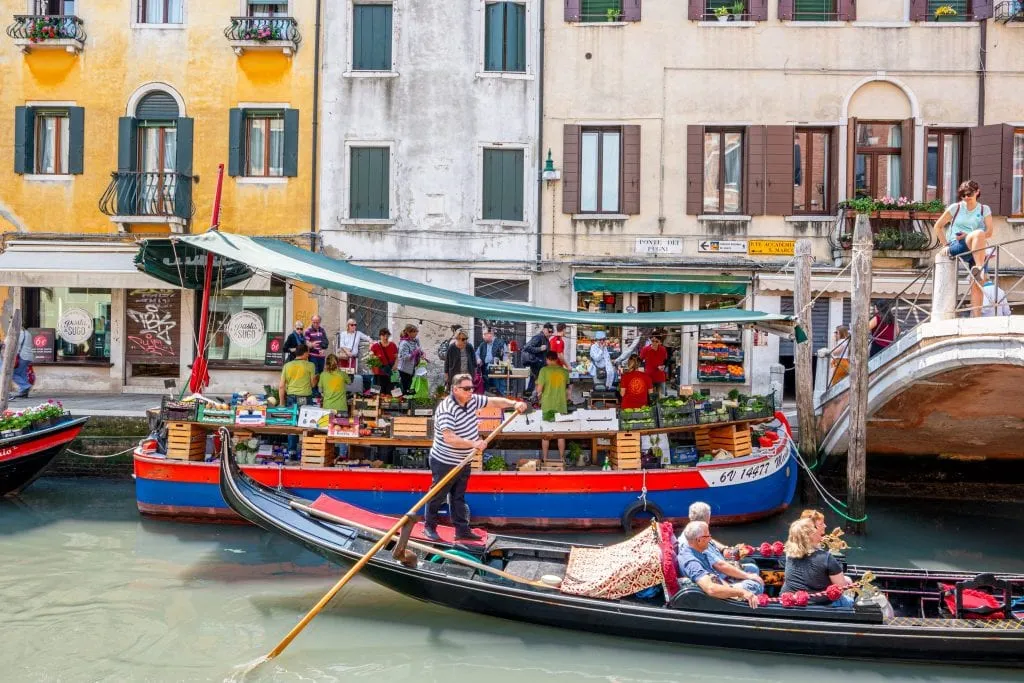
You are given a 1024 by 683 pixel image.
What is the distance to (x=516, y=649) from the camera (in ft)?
22.7

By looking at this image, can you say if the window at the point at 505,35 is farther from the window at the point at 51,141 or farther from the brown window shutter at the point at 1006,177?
the brown window shutter at the point at 1006,177

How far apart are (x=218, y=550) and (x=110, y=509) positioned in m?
2.29

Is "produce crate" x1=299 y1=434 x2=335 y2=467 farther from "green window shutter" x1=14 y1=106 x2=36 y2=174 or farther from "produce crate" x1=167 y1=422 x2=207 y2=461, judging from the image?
"green window shutter" x1=14 y1=106 x2=36 y2=174

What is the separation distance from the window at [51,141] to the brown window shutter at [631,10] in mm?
8802

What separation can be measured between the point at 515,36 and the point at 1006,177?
7470mm

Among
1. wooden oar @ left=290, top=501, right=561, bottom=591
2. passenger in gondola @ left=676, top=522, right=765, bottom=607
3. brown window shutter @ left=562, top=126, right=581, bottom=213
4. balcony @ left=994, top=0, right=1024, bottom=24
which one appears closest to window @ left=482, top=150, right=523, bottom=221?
brown window shutter @ left=562, top=126, right=581, bottom=213

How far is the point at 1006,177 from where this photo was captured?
13.7 metres

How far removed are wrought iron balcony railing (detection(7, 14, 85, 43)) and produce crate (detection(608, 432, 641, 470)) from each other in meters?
10.7

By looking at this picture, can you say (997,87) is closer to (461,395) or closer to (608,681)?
(461,395)

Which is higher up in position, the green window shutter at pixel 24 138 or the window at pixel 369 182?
the green window shutter at pixel 24 138

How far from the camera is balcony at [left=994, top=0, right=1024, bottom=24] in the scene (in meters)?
13.7

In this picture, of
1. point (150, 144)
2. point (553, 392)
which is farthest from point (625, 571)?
point (150, 144)

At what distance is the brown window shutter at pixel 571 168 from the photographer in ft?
46.7

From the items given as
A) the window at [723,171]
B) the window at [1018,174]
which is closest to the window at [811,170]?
the window at [723,171]
